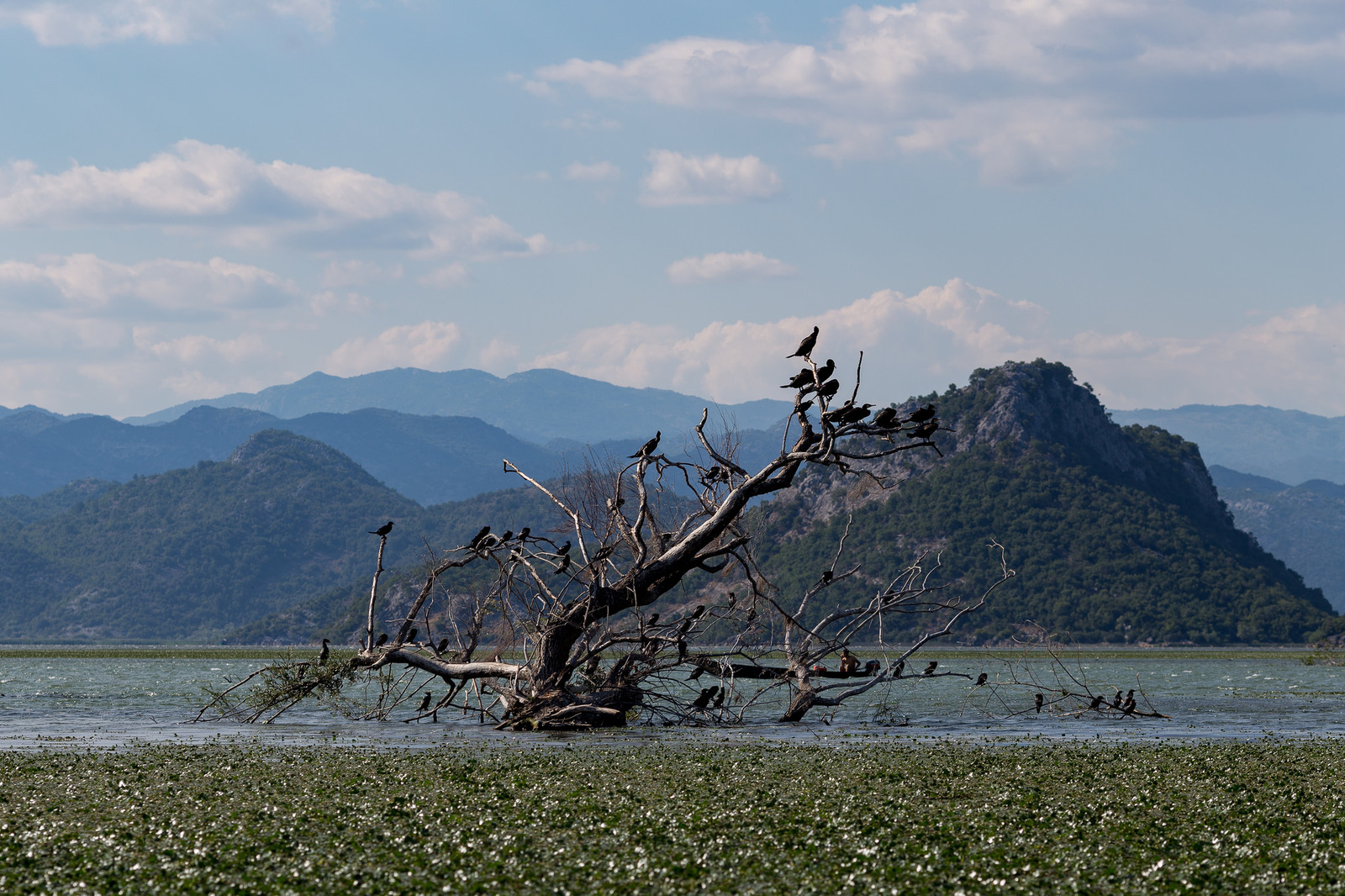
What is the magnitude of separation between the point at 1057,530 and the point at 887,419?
112 meters

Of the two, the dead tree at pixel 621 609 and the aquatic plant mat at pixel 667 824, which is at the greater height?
the dead tree at pixel 621 609

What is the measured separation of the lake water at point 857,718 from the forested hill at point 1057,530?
55815 mm

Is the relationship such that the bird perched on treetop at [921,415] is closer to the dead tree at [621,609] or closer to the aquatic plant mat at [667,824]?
the dead tree at [621,609]

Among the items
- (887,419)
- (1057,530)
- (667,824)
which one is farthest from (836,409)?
(1057,530)

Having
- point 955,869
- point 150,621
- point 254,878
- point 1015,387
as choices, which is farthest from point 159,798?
point 150,621

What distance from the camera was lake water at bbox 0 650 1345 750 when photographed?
31203 mm

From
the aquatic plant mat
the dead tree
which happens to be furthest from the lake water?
the aquatic plant mat

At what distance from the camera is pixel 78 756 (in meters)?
25.8

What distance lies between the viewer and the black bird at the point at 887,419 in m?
26.1

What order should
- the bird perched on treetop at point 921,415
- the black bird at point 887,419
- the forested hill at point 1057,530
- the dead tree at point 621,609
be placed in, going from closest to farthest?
the bird perched on treetop at point 921,415, the black bird at point 887,419, the dead tree at point 621,609, the forested hill at point 1057,530

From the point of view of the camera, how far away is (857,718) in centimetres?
3856

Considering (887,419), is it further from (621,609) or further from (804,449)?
(621,609)

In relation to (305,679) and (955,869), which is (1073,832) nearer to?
(955,869)

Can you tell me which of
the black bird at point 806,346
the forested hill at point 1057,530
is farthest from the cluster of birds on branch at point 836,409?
the forested hill at point 1057,530
